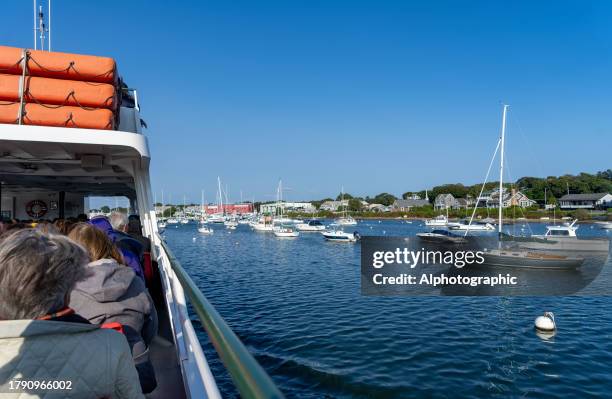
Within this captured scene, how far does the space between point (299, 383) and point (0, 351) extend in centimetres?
928

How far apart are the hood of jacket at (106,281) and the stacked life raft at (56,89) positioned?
429 cm

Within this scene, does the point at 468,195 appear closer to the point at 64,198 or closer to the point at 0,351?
the point at 64,198

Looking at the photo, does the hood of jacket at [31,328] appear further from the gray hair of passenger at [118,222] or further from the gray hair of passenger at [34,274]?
the gray hair of passenger at [118,222]

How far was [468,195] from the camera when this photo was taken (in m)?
155

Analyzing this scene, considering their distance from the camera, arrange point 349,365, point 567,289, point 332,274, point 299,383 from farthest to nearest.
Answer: point 332,274 < point 567,289 < point 349,365 < point 299,383

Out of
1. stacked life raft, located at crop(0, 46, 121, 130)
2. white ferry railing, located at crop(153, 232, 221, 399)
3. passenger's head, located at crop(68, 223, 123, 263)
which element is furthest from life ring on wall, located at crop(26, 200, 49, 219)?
passenger's head, located at crop(68, 223, 123, 263)

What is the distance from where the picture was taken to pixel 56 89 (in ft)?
19.2

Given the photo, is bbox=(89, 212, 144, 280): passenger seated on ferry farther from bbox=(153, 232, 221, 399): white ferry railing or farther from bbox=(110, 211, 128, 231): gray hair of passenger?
bbox=(110, 211, 128, 231): gray hair of passenger

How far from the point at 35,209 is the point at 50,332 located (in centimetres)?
1597

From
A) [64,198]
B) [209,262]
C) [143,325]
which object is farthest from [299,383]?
[209,262]

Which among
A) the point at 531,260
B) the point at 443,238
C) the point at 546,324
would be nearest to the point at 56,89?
the point at 546,324

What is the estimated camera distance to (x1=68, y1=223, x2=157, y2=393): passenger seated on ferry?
2.29 m

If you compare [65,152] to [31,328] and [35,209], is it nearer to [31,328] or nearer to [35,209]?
[31,328]

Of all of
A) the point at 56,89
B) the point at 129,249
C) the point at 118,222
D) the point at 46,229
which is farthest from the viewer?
the point at 56,89
